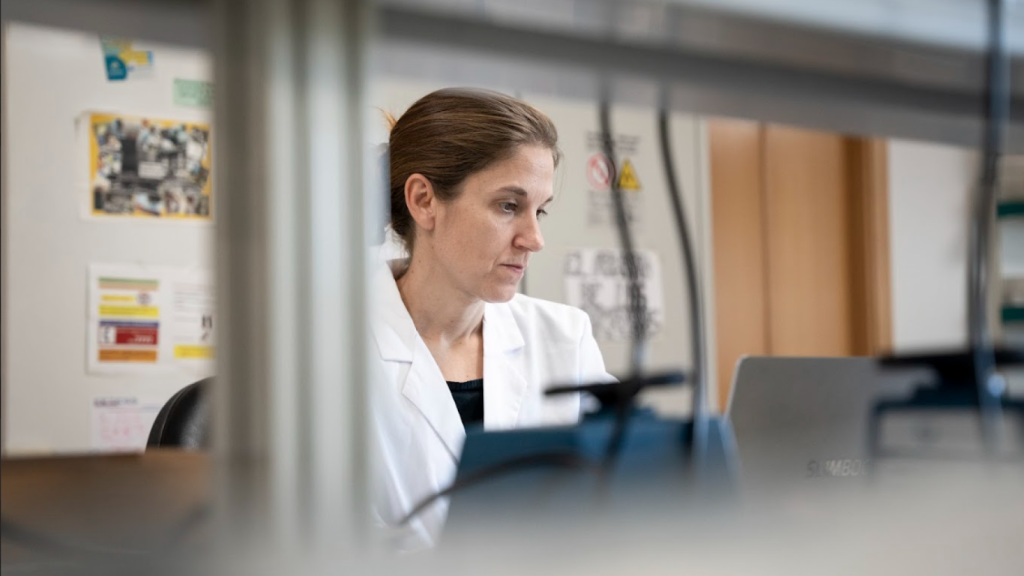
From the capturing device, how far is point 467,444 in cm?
56

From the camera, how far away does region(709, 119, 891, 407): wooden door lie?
1393mm

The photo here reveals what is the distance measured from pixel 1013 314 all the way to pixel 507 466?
58 centimetres

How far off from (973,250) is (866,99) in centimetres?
15

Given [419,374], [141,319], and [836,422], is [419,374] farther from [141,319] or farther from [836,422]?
[141,319]

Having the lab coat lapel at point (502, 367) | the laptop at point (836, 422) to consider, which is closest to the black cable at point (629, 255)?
the laptop at point (836, 422)

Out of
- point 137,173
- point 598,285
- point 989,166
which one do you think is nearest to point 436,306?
point 598,285

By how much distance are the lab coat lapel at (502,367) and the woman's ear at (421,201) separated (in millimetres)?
146

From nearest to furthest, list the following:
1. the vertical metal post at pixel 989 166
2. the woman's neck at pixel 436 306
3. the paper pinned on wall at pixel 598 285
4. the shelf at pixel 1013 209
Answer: the vertical metal post at pixel 989 166 < the shelf at pixel 1013 209 < the woman's neck at pixel 436 306 < the paper pinned on wall at pixel 598 285

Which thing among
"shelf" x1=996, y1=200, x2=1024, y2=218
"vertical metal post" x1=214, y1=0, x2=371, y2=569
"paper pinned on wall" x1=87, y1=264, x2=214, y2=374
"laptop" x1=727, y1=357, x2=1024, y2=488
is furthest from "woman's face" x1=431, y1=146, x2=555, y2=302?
"paper pinned on wall" x1=87, y1=264, x2=214, y2=374

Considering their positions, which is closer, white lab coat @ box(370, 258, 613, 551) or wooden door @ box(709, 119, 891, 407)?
white lab coat @ box(370, 258, 613, 551)

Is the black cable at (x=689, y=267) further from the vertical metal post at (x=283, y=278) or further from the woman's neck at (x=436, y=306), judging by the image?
the woman's neck at (x=436, y=306)

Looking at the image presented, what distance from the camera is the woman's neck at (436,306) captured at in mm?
1291

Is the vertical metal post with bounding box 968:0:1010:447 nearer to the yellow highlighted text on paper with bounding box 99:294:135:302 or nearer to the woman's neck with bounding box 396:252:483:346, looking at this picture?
the woman's neck with bounding box 396:252:483:346

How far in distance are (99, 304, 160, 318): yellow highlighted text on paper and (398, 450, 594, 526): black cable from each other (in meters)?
1.56
